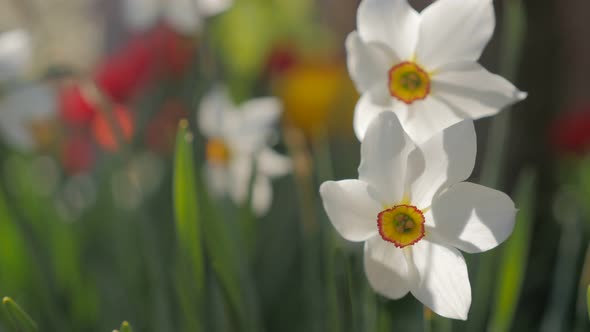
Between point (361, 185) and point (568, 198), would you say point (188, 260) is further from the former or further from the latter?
point (568, 198)

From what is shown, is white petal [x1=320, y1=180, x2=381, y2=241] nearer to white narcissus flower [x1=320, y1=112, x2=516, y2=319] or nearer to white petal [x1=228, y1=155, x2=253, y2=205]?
white narcissus flower [x1=320, y1=112, x2=516, y2=319]

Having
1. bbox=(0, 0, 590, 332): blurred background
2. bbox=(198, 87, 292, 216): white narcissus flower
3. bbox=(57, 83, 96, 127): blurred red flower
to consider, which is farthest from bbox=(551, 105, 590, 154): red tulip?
bbox=(57, 83, 96, 127): blurred red flower

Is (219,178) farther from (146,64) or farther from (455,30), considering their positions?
(146,64)

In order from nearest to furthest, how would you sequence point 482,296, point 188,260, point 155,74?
point 188,260 → point 482,296 → point 155,74

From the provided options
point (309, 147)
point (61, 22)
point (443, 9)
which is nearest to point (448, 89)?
point (443, 9)

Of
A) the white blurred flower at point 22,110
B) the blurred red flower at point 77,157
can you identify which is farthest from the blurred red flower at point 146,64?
the white blurred flower at point 22,110

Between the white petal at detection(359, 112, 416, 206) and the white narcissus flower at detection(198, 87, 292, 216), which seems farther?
the white narcissus flower at detection(198, 87, 292, 216)

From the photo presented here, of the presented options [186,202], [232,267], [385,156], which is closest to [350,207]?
[385,156]
